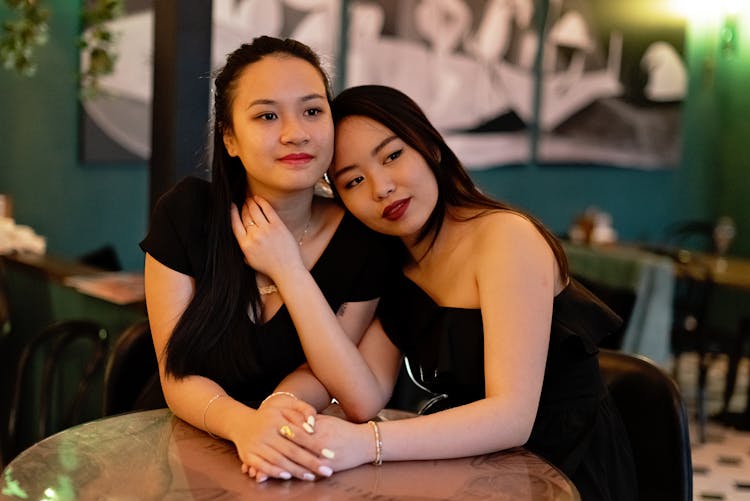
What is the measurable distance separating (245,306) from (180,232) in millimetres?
179

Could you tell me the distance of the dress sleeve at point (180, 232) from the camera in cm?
174

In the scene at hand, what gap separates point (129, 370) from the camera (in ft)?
7.03

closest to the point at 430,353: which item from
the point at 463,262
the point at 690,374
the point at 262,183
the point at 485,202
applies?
the point at 463,262

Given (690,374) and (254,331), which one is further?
(690,374)

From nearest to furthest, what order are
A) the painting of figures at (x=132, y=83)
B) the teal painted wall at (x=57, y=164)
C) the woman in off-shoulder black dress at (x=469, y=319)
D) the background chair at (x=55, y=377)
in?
the woman in off-shoulder black dress at (x=469, y=319)
the background chair at (x=55, y=377)
the teal painted wall at (x=57, y=164)
the painting of figures at (x=132, y=83)

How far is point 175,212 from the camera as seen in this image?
1777 millimetres

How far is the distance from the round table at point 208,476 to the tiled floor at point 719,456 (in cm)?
285

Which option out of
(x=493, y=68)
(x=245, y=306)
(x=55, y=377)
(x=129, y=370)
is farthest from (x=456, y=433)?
(x=493, y=68)

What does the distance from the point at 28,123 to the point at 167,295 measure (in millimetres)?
2937

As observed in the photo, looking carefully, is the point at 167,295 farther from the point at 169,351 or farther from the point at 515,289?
the point at 515,289

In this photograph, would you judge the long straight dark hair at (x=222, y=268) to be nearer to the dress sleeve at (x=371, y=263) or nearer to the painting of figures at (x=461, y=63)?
the dress sleeve at (x=371, y=263)

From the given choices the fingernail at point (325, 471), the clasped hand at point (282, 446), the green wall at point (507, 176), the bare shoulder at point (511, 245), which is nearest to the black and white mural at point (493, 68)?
the green wall at point (507, 176)

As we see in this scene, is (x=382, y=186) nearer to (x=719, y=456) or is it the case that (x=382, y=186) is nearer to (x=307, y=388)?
(x=307, y=388)

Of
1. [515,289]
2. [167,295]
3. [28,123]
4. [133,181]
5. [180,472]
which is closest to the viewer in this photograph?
[180,472]
